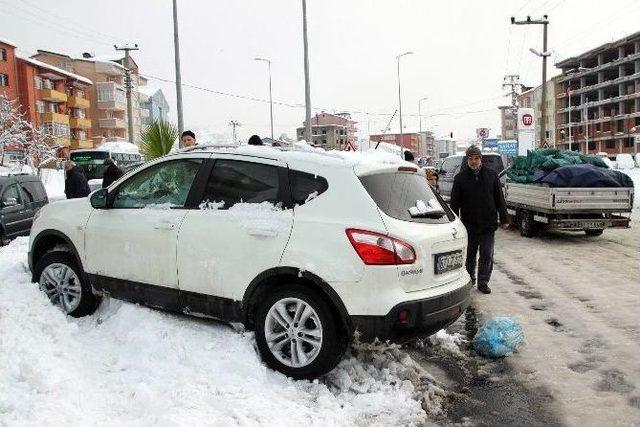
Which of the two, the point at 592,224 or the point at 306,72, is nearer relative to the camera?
the point at 592,224

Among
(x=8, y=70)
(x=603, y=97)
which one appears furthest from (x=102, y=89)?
(x=603, y=97)

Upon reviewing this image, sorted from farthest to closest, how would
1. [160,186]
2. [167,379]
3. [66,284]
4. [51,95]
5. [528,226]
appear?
[51,95] → [528,226] → [66,284] → [160,186] → [167,379]

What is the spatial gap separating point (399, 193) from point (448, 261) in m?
0.68

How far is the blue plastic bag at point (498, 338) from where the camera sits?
4.96 metres

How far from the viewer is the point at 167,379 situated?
12.5 ft

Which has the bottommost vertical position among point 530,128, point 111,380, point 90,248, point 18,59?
Answer: point 111,380

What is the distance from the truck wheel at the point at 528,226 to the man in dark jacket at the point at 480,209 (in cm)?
529

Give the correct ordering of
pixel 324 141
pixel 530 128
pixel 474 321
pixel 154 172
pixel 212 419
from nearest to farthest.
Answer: pixel 212 419 → pixel 154 172 → pixel 474 321 → pixel 530 128 → pixel 324 141

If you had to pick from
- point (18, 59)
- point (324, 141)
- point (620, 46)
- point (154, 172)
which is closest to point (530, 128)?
point (154, 172)

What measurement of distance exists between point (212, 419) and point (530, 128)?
71.1 feet

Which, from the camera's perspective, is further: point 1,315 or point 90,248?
point 90,248

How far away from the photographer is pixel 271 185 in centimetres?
440

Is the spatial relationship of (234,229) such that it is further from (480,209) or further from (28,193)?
(28,193)

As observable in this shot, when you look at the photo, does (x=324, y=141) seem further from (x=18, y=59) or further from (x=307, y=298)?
(x=307, y=298)
